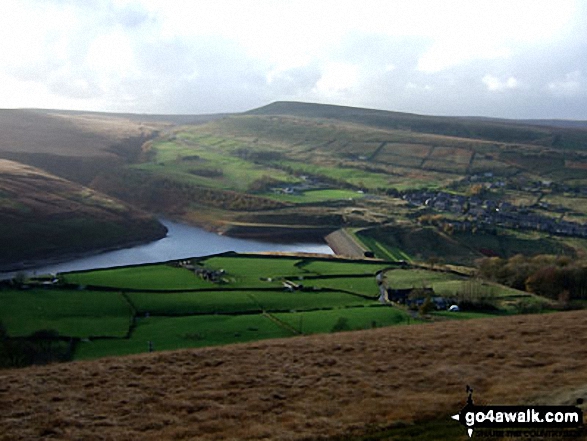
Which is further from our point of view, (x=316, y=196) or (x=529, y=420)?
(x=316, y=196)

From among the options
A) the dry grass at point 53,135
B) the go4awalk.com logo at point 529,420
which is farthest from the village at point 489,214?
the go4awalk.com logo at point 529,420

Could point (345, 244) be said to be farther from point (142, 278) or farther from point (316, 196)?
point (142, 278)

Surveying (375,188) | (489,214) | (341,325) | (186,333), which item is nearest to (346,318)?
(341,325)

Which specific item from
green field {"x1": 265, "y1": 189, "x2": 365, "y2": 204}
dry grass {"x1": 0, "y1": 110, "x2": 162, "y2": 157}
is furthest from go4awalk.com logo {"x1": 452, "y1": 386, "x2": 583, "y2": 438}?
dry grass {"x1": 0, "y1": 110, "x2": 162, "y2": 157}

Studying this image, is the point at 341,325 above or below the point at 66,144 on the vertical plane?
below

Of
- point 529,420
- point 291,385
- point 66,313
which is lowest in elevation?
point 66,313

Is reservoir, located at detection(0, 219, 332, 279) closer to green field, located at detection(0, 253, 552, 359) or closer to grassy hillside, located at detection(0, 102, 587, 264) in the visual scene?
grassy hillside, located at detection(0, 102, 587, 264)
